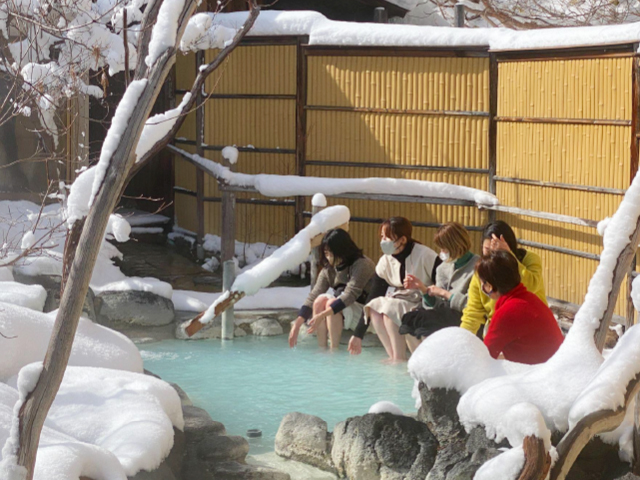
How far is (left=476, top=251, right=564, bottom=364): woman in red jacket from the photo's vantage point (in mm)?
5145

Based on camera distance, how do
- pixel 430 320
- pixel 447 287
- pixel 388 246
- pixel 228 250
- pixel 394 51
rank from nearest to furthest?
pixel 430 320 < pixel 447 287 < pixel 388 246 < pixel 228 250 < pixel 394 51

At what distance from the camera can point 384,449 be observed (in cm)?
491

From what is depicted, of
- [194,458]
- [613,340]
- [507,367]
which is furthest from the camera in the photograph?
[613,340]

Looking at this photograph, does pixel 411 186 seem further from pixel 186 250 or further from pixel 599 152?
pixel 186 250

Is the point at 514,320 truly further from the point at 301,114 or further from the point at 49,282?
the point at 301,114

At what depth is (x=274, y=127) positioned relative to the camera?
10.8 metres

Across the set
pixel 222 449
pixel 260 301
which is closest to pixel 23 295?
pixel 260 301

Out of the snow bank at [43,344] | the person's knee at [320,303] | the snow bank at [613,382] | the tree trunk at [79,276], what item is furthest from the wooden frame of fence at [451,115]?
the tree trunk at [79,276]

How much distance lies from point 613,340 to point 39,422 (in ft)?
18.1

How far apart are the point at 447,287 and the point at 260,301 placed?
2.56 metres

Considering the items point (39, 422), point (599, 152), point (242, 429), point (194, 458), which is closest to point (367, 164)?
point (599, 152)

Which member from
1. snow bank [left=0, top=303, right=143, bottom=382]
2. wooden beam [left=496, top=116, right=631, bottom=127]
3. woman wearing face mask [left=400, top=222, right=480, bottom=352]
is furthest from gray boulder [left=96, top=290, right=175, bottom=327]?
wooden beam [left=496, top=116, right=631, bottom=127]

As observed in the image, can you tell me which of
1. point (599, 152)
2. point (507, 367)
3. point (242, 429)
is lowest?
point (242, 429)

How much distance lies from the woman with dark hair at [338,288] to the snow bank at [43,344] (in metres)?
1.46
